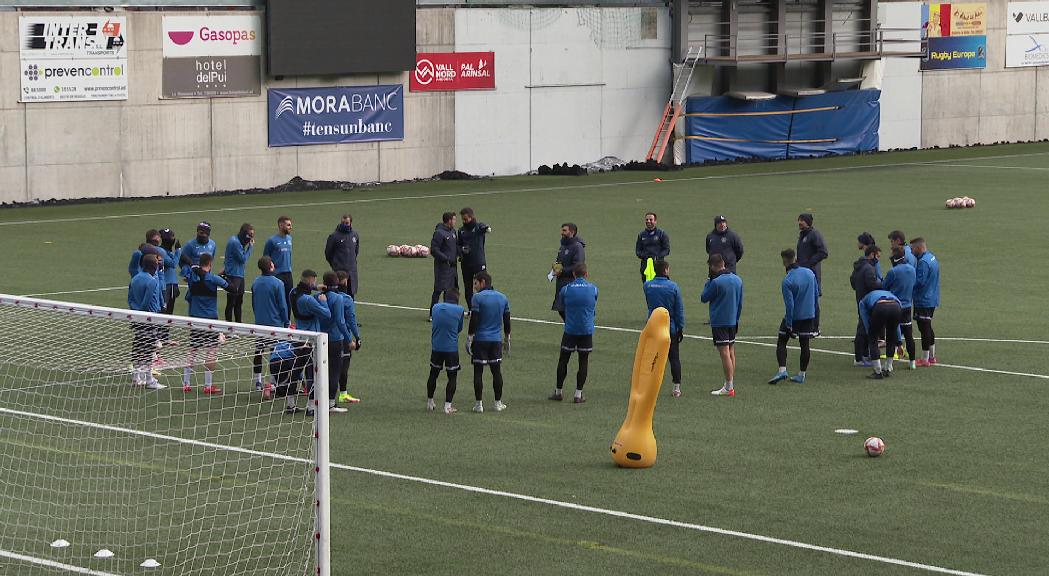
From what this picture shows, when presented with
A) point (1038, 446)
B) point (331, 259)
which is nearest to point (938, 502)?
point (1038, 446)

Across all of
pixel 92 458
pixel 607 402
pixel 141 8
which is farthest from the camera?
pixel 141 8

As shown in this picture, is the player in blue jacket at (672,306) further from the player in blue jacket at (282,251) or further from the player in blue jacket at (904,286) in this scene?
the player in blue jacket at (282,251)

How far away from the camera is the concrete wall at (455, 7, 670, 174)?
52406mm

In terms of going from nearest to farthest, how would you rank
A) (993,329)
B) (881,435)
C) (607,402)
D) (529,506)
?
1. (529,506)
2. (881,435)
3. (607,402)
4. (993,329)

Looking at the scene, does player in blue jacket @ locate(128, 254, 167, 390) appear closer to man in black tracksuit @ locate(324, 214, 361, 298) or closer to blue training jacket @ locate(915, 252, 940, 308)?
man in black tracksuit @ locate(324, 214, 361, 298)

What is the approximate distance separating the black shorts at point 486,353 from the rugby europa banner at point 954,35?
153ft

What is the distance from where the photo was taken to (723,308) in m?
20.8

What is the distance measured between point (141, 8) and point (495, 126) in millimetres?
12685

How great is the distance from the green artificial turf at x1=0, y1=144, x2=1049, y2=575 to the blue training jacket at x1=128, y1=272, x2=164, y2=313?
1.14 metres

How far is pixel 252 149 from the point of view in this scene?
47.4 metres

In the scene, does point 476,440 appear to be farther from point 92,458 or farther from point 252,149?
point 252,149

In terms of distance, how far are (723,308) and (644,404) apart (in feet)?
13.8

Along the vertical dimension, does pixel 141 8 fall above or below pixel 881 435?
above

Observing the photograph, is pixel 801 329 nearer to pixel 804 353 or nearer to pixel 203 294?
pixel 804 353
